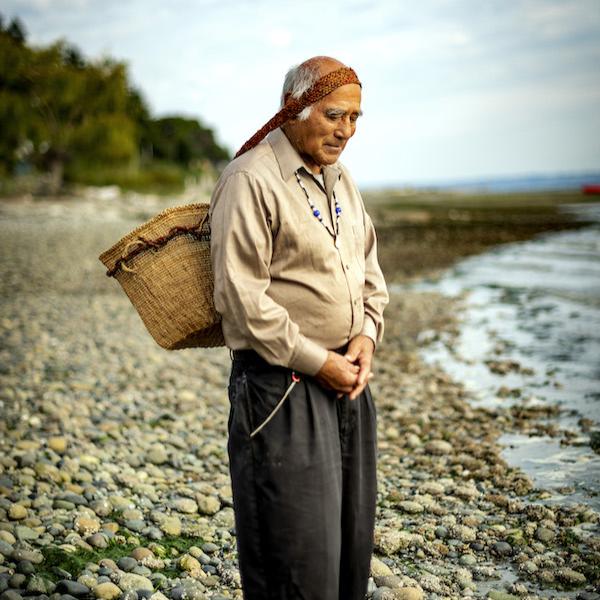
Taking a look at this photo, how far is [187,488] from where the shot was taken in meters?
4.95

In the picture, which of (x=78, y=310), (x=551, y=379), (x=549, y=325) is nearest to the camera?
(x=551, y=379)

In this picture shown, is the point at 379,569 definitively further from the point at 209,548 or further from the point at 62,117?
the point at 62,117

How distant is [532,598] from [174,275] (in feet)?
9.01

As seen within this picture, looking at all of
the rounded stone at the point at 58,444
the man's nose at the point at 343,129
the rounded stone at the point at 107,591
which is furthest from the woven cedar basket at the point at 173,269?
the rounded stone at the point at 58,444

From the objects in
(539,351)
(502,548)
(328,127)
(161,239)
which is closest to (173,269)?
(161,239)

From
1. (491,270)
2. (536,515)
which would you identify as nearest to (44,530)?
(536,515)

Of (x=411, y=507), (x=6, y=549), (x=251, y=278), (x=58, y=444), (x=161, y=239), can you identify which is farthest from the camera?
(x=58, y=444)

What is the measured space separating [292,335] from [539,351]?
890 centimetres

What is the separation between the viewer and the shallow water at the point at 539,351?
5.90m

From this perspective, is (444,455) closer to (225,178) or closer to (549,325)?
(225,178)

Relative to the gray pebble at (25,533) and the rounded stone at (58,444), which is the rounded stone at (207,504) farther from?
→ the rounded stone at (58,444)

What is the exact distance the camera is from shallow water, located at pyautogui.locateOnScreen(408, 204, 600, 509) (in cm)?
590

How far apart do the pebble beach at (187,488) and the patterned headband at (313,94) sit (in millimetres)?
2558

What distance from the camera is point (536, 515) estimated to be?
4699 millimetres
